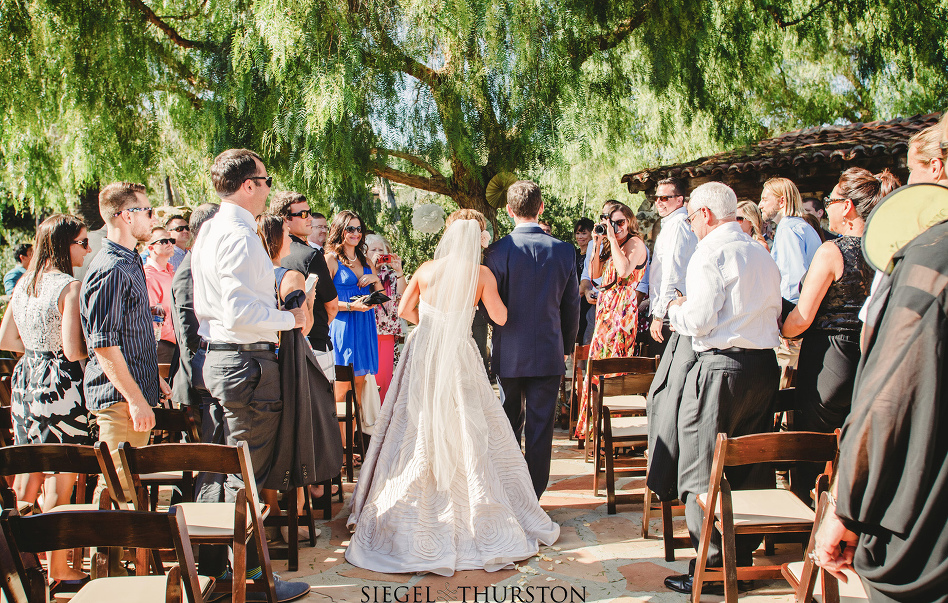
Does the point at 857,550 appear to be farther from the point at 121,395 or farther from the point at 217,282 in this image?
the point at 121,395

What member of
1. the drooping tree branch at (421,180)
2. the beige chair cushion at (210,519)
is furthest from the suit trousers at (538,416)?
the drooping tree branch at (421,180)

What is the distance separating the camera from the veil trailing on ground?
3703 mm

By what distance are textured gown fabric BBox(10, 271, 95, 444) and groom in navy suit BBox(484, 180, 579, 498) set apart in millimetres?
2372

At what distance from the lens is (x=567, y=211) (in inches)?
565

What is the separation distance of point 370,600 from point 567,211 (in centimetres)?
1193

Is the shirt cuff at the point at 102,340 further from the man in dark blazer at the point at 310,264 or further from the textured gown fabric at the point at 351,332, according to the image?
the textured gown fabric at the point at 351,332

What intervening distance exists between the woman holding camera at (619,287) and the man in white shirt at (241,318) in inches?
112

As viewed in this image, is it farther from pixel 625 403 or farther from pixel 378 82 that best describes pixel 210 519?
pixel 378 82

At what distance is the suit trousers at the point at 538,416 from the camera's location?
4230 mm

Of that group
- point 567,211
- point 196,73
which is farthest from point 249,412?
point 567,211

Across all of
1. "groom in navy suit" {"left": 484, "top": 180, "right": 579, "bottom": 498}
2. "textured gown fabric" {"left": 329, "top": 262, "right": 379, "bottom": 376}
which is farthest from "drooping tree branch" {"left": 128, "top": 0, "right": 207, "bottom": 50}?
"groom in navy suit" {"left": 484, "top": 180, "right": 579, "bottom": 498}

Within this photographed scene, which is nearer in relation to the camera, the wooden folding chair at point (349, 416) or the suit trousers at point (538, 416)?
the suit trousers at point (538, 416)

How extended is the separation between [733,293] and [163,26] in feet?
25.9

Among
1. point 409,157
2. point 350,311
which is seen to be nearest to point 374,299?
point 350,311
